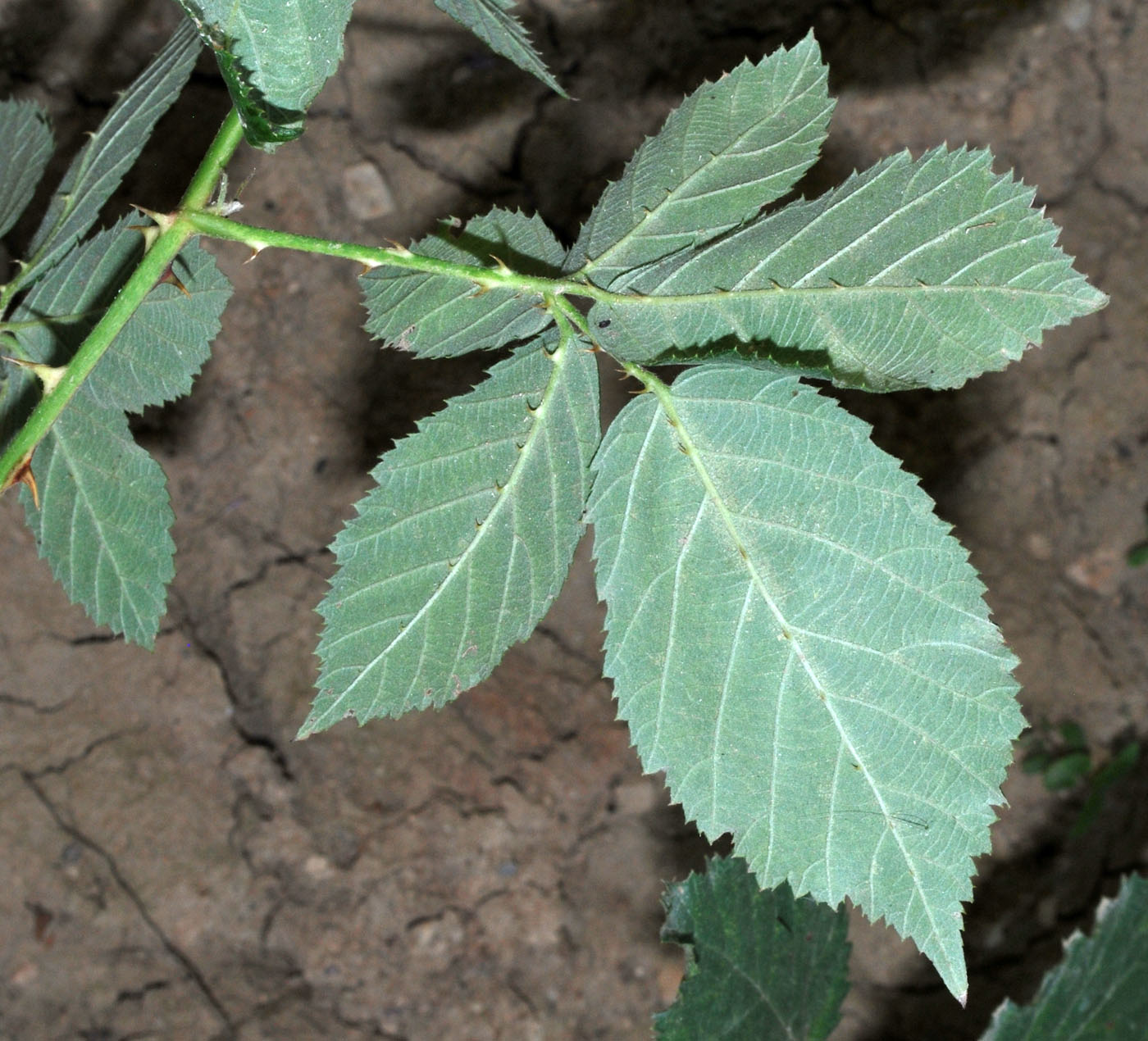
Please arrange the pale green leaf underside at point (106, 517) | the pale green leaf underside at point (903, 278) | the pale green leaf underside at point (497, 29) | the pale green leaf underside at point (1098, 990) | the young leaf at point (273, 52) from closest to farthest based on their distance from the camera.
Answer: the young leaf at point (273, 52), the pale green leaf underside at point (903, 278), the pale green leaf underside at point (497, 29), the pale green leaf underside at point (106, 517), the pale green leaf underside at point (1098, 990)

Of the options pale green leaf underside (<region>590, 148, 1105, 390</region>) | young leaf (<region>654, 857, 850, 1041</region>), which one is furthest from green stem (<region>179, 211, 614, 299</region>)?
young leaf (<region>654, 857, 850, 1041</region>)

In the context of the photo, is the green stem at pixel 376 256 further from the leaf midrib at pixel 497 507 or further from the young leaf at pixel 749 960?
the young leaf at pixel 749 960

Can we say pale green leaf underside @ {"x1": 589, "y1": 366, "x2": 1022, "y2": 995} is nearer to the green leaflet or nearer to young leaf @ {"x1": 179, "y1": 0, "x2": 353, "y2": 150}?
young leaf @ {"x1": 179, "y1": 0, "x2": 353, "y2": 150}


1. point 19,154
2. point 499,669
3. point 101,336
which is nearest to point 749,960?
point 499,669

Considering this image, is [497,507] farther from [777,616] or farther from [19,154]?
[19,154]

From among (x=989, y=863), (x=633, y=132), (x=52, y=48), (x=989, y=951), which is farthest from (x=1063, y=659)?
(x=52, y=48)

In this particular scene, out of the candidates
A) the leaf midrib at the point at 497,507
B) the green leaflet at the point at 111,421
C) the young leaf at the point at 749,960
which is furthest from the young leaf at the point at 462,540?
the young leaf at the point at 749,960
